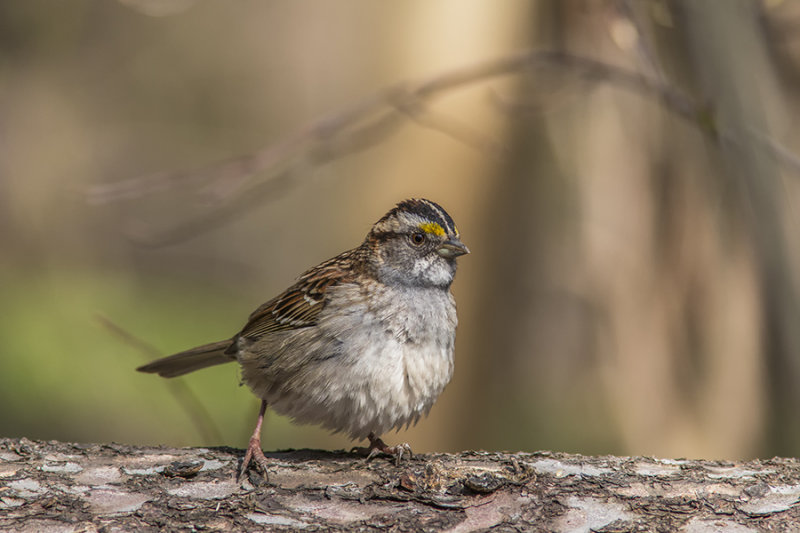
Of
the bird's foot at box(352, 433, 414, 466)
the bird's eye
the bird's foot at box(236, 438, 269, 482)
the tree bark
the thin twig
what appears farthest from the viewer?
the bird's eye

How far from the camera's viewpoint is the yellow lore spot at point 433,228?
3.95m

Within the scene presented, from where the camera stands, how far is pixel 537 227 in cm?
685

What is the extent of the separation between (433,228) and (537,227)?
120 inches

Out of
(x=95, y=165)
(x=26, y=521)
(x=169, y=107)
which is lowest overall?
(x=26, y=521)

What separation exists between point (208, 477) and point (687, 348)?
12.6 feet

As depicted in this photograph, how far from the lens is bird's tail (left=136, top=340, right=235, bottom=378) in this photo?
14.5 feet

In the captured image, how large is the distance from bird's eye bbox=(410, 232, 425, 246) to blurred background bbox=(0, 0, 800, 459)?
76 cm

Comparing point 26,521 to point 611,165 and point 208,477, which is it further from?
point 611,165

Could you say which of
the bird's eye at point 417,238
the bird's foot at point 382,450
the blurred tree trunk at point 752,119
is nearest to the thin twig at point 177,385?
the bird's foot at point 382,450

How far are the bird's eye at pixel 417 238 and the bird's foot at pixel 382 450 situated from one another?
0.87 meters

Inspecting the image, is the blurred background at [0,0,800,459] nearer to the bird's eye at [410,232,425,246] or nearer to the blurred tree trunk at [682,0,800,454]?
the blurred tree trunk at [682,0,800,454]

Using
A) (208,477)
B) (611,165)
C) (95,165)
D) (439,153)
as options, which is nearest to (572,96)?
(611,165)

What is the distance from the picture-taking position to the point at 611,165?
6.18m

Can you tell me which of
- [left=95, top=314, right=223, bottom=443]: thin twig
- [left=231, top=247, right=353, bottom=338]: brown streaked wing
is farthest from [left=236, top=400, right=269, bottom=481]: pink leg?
[left=231, top=247, right=353, bottom=338]: brown streaked wing
